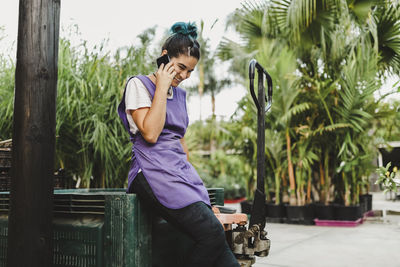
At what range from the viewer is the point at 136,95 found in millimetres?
1333

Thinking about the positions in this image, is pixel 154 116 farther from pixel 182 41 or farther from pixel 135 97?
pixel 182 41

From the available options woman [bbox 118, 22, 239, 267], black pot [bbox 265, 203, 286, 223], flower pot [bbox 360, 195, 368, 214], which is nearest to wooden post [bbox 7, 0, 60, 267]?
woman [bbox 118, 22, 239, 267]

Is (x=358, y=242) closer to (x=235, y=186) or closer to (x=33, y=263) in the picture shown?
(x=33, y=263)

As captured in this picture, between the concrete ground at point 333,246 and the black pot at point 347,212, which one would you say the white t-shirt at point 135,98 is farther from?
the black pot at point 347,212

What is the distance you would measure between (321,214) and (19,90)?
14.0 ft

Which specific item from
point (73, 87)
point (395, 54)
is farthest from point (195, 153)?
point (395, 54)

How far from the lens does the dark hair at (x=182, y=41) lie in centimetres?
142

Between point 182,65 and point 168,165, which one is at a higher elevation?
point 182,65

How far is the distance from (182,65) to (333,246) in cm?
266

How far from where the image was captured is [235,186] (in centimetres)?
1004

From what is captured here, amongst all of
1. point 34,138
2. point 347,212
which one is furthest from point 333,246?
point 34,138

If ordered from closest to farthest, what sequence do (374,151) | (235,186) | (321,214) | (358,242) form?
(358,242), (321,214), (374,151), (235,186)

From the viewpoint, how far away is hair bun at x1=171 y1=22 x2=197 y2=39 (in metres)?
1.46

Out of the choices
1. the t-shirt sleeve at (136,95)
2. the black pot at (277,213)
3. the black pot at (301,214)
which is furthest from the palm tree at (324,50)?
the t-shirt sleeve at (136,95)
